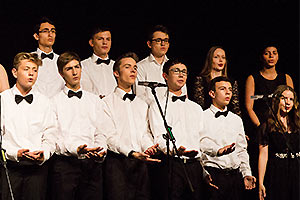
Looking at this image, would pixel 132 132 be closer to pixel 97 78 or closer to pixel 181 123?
pixel 181 123

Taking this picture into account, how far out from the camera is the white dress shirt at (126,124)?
4.23 metres

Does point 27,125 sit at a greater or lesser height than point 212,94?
lesser

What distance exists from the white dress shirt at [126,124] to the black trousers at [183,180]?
0.93ft

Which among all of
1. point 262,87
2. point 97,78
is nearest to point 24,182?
point 97,78

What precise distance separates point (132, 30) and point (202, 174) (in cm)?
199

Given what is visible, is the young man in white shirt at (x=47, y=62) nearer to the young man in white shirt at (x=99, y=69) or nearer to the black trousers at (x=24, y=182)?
the young man in white shirt at (x=99, y=69)

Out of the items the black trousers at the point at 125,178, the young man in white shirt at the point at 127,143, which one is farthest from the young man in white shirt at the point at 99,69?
the black trousers at the point at 125,178

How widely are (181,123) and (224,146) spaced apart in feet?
1.33

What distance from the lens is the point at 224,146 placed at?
4.45 m

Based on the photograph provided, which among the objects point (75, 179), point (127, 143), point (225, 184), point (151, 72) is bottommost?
point (225, 184)

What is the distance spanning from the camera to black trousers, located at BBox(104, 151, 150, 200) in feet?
13.6

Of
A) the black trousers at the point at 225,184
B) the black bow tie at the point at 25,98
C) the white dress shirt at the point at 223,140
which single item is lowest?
the black trousers at the point at 225,184

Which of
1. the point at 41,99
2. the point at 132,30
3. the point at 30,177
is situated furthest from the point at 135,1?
the point at 30,177

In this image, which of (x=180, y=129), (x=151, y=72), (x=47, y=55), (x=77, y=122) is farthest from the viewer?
(x=151, y=72)
